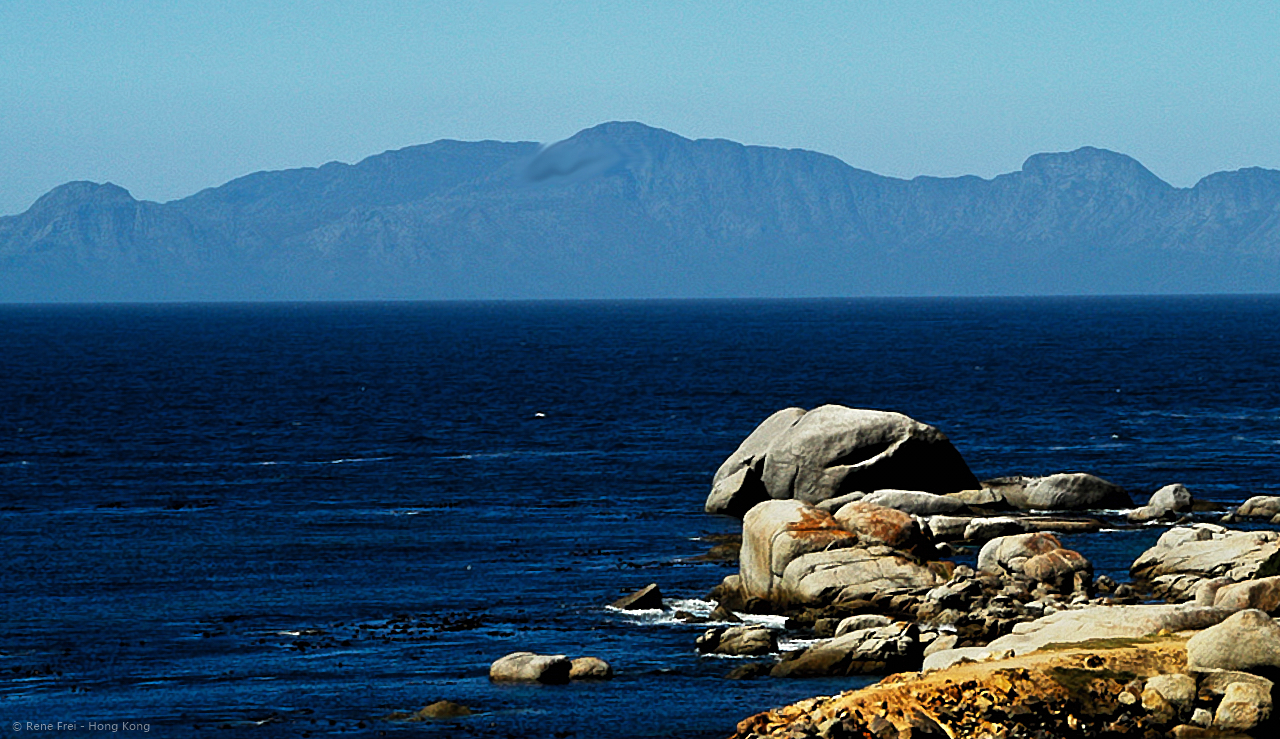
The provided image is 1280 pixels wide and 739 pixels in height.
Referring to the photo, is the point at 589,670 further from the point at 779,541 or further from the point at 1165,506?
the point at 1165,506

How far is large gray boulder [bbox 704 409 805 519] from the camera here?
56719 millimetres

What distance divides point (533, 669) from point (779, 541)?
363 inches

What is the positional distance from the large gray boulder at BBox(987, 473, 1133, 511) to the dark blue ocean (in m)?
5.10

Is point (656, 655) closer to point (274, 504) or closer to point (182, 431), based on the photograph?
point (274, 504)

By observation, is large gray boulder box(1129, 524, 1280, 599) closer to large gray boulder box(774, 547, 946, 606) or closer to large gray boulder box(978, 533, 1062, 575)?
large gray boulder box(978, 533, 1062, 575)

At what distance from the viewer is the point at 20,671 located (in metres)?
34.9

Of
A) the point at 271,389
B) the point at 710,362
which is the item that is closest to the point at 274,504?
the point at 271,389

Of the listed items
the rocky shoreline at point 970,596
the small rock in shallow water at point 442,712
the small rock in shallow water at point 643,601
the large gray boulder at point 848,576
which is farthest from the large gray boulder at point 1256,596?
the small rock in shallow water at point 442,712

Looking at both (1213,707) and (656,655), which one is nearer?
(1213,707)

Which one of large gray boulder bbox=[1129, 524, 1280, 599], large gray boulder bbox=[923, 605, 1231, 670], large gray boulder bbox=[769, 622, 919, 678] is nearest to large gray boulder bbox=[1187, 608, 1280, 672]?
large gray boulder bbox=[923, 605, 1231, 670]

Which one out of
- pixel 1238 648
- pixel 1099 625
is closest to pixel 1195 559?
pixel 1099 625

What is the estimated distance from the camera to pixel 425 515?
5744 centimetres

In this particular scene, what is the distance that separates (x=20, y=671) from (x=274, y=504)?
2545cm

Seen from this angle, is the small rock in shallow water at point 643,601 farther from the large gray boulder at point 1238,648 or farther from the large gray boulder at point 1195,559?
the large gray boulder at point 1238,648
